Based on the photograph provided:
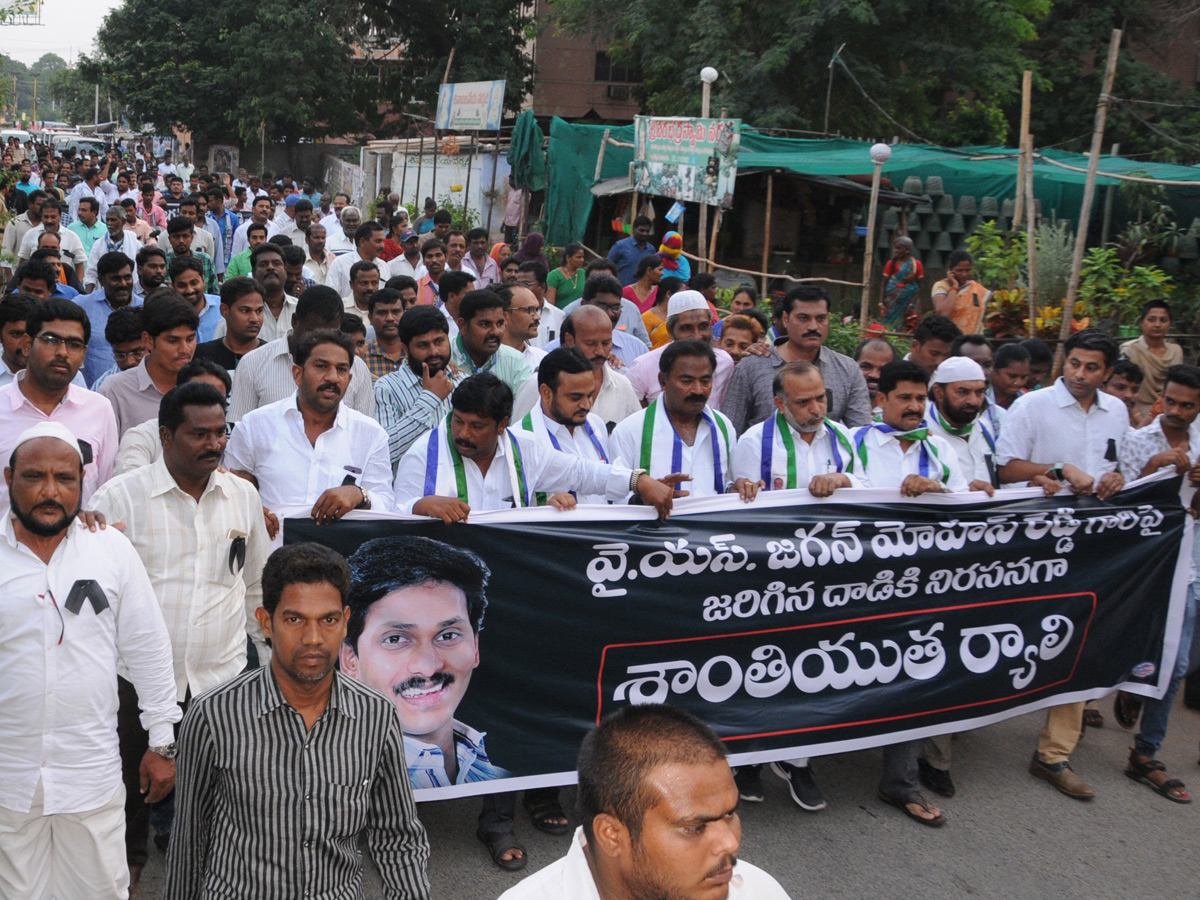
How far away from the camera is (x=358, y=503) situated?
439 centimetres

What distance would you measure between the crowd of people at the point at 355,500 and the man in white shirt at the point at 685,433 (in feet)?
0.05

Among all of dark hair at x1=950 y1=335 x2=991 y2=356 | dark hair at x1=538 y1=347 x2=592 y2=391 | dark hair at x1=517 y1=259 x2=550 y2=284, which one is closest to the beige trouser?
dark hair at x1=950 y1=335 x2=991 y2=356

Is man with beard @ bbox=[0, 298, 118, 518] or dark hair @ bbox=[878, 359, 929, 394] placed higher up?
dark hair @ bbox=[878, 359, 929, 394]

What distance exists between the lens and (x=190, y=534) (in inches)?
153

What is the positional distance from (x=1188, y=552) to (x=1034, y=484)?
2.98 ft

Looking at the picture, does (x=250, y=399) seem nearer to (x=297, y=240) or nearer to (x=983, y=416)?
(x=983, y=416)

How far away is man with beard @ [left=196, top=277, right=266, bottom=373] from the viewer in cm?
641

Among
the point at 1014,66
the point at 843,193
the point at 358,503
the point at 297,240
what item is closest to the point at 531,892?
the point at 358,503

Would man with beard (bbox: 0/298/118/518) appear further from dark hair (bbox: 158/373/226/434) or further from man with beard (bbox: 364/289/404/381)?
man with beard (bbox: 364/289/404/381)

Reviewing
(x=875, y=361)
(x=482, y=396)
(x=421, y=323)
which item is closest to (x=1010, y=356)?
(x=875, y=361)

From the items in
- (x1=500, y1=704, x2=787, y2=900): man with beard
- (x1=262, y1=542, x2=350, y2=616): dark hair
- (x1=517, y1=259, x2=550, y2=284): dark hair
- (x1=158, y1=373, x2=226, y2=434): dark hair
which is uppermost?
(x1=517, y1=259, x2=550, y2=284): dark hair

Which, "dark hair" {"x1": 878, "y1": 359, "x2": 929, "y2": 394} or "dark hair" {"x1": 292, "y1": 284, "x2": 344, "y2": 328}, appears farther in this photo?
"dark hair" {"x1": 292, "y1": 284, "x2": 344, "y2": 328}

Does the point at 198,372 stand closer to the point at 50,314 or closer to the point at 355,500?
the point at 50,314

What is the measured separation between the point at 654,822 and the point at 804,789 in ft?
11.1
